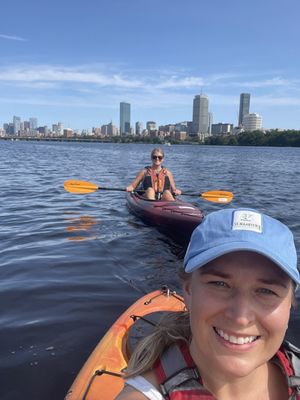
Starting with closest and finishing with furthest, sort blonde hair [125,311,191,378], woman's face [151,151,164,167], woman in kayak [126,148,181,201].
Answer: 1. blonde hair [125,311,191,378]
2. woman's face [151,151,164,167]
3. woman in kayak [126,148,181,201]

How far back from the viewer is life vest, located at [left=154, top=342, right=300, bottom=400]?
158 cm

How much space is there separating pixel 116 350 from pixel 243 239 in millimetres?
2160

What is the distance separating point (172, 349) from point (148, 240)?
261 inches

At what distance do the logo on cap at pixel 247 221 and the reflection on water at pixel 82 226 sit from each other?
22.6 ft

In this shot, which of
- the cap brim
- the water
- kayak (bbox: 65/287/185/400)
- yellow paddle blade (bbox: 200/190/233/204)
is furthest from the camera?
yellow paddle blade (bbox: 200/190/233/204)

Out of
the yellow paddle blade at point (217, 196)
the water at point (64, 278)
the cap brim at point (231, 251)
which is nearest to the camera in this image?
the cap brim at point (231, 251)

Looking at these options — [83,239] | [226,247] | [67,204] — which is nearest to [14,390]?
[226,247]

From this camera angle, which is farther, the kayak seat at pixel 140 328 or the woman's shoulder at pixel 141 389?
the kayak seat at pixel 140 328

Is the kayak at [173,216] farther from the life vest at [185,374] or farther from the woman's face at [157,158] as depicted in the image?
the life vest at [185,374]

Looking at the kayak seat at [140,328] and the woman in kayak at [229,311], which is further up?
the woman in kayak at [229,311]

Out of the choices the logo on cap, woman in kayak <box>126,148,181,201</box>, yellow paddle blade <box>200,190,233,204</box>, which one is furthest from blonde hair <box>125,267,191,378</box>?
yellow paddle blade <box>200,190,233,204</box>

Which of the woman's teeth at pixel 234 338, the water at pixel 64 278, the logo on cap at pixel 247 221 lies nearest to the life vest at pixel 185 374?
the woman's teeth at pixel 234 338

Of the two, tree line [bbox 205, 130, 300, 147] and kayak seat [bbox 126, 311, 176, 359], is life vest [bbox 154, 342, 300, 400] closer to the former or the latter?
kayak seat [bbox 126, 311, 176, 359]

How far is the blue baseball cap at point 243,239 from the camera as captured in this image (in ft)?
4.76
